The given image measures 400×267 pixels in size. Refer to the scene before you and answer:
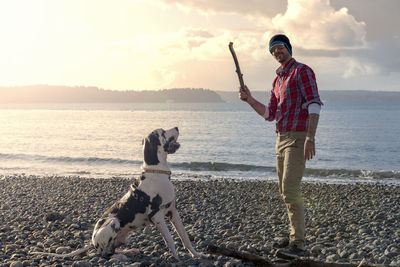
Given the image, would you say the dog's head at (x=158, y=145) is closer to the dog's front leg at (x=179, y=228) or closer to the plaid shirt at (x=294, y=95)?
the dog's front leg at (x=179, y=228)

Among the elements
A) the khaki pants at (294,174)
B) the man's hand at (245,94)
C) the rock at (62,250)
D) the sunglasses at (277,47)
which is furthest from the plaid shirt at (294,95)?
the rock at (62,250)

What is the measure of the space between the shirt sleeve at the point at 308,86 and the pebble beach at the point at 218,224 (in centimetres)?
235

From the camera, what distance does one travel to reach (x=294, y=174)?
5.28 m

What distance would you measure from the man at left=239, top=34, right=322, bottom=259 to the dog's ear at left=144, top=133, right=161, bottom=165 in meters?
1.81

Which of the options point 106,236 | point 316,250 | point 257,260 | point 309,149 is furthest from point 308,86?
point 106,236

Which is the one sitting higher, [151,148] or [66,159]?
[151,148]

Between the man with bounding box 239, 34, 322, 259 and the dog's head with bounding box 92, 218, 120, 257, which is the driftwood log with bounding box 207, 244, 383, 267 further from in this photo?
the dog's head with bounding box 92, 218, 120, 257

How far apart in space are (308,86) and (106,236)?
135 inches

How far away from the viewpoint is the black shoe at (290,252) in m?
5.43

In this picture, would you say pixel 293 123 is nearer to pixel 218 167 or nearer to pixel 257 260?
pixel 257 260

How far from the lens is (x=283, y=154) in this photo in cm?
552

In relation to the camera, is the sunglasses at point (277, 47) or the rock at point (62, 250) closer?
the sunglasses at point (277, 47)

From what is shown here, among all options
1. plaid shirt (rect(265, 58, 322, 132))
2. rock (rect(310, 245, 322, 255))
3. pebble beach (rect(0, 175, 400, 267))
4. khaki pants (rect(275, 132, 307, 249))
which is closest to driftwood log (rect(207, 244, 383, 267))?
pebble beach (rect(0, 175, 400, 267))

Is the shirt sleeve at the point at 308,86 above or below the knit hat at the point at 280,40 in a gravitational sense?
below
